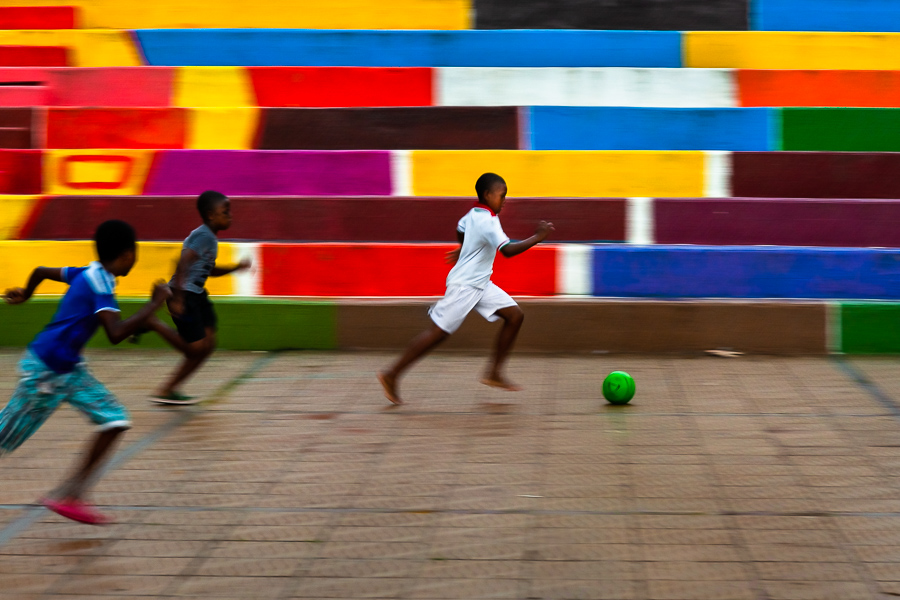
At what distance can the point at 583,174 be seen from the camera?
8.88 m

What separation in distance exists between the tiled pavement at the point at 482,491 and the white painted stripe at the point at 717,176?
6.92 feet

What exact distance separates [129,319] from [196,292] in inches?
90.5

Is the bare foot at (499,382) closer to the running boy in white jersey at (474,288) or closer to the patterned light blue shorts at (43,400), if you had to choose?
the running boy in white jersey at (474,288)

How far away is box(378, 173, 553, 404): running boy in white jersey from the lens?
247 inches

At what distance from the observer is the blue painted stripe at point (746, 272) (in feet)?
26.0

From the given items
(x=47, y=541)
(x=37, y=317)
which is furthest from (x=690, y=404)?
(x=37, y=317)

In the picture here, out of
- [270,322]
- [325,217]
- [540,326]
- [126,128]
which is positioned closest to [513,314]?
[540,326]

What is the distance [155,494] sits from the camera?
4754 millimetres

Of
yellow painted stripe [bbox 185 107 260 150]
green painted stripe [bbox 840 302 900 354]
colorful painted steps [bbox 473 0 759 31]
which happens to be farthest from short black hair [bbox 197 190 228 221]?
colorful painted steps [bbox 473 0 759 31]

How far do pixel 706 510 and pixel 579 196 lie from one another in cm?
466

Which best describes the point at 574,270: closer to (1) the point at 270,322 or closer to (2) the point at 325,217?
(2) the point at 325,217

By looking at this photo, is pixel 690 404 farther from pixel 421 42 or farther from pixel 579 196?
pixel 421 42

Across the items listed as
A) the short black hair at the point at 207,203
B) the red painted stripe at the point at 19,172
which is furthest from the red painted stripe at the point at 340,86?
the short black hair at the point at 207,203

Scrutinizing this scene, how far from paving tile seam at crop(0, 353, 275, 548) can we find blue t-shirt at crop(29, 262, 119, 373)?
2.28ft
